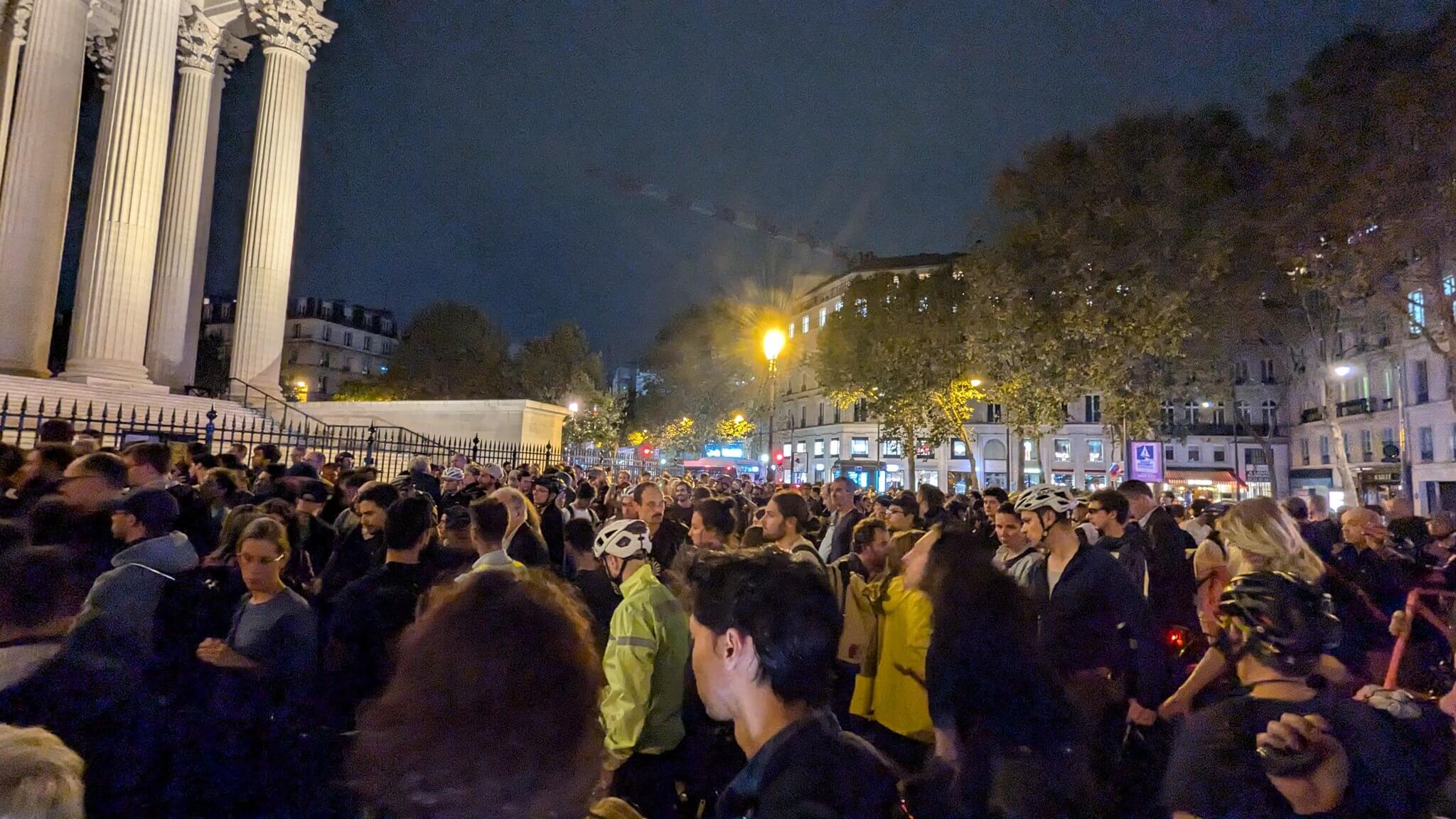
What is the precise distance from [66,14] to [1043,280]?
2513 centimetres

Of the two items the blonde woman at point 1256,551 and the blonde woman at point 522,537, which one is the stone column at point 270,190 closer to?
the blonde woman at point 522,537

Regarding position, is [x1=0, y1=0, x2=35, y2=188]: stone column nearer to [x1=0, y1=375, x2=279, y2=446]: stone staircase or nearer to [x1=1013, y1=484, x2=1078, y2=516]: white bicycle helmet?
[x1=0, y1=375, x2=279, y2=446]: stone staircase

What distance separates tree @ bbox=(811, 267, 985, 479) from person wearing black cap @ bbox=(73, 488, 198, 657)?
28.1 metres

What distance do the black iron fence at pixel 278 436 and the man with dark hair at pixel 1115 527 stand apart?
10526 millimetres

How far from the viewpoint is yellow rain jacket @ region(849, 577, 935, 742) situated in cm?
379

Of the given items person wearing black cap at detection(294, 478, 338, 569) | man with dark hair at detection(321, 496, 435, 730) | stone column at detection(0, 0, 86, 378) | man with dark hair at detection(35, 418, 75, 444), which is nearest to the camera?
man with dark hair at detection(321, 496, 435, 730)

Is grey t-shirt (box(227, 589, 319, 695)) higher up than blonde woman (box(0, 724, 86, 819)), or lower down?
lower down

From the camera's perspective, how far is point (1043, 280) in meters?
22.1

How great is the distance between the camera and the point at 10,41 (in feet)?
63.3

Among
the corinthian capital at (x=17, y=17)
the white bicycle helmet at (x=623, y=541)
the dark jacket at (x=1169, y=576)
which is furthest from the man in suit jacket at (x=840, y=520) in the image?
the corinthian capital at (x=17, y=17)

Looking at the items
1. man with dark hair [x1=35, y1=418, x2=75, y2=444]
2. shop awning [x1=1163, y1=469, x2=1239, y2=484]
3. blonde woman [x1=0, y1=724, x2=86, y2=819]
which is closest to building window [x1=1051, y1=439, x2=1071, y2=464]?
shop awning [x1=1163, y1=469, x2=1239, y2=484]

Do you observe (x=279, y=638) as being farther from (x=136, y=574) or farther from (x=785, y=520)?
(x=785, y=520)

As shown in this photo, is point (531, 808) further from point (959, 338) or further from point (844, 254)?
point (844, 254)

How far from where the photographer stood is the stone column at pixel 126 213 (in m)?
16.3
